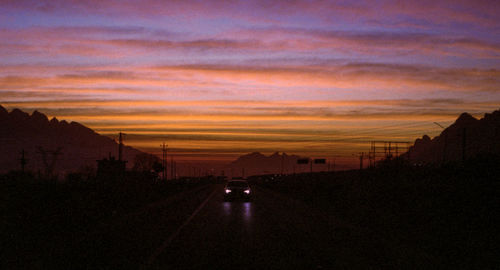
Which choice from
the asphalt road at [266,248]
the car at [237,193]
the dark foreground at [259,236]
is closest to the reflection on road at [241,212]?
the dark foreground at [259,236]

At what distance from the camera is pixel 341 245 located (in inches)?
640

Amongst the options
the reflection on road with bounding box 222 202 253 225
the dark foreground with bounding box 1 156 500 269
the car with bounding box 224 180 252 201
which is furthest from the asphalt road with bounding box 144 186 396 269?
the car with bounding box 224 180 252 201

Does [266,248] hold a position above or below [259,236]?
above

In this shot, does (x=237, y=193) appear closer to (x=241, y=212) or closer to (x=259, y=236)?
(x=241, y=212)

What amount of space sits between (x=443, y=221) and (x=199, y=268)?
1319cm

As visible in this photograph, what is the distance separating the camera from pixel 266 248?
1553 cm

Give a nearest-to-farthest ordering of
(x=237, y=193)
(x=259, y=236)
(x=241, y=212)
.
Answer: (x=259, y=236), (x=241, y=212), (x=237, y=193)

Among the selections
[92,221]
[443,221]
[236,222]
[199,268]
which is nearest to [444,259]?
[199,268]

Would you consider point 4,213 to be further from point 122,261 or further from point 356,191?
point 356,191

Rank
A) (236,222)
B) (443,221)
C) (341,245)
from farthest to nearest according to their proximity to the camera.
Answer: (236,222) < (443,221) < (341,245)

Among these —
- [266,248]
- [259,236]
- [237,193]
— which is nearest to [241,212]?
[259,236]

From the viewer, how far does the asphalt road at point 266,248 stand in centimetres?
1290

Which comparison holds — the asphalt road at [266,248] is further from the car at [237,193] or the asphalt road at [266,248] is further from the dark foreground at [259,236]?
the car at [237,193]

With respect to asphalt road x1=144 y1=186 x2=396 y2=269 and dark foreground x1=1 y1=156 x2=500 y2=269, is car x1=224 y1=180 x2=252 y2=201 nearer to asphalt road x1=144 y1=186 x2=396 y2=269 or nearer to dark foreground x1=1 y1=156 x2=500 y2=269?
dark foreground x1=1 y1=156 x2=500 y2=269
